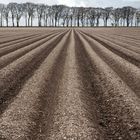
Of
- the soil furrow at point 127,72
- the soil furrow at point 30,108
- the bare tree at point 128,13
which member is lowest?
the soil furrow at point 30,108

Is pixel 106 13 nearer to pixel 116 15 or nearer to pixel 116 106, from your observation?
pixel 116 15

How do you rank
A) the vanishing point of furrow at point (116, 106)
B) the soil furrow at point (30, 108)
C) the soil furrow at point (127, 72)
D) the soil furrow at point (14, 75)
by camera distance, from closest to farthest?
the soil furrow at point (30, 108) < the vanishing point of furrow at point (116, 106) < the soil furrow at point (14, 75) < the soil furrow at point (127, 72)

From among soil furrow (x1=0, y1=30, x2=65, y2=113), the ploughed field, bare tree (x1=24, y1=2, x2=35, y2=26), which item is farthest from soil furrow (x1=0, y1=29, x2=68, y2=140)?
bare tree (x1=24, y1=2, x2=35, y2=26)

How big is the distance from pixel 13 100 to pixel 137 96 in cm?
384

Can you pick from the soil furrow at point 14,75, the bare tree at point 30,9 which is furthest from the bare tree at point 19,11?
the soil furrow at point 14,75

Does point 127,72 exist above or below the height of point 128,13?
below

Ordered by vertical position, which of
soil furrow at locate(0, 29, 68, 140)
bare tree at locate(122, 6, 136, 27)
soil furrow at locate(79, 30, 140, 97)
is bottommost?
soil furrow at locate(0, 29, 68, 140)

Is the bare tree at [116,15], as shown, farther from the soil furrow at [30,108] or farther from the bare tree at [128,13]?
the soil furrow at [30,108]

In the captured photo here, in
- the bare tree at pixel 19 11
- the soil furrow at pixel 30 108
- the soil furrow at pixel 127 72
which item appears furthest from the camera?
the bare tree at pixel 19 11

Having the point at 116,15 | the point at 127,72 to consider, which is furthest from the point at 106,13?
the point at 127,72

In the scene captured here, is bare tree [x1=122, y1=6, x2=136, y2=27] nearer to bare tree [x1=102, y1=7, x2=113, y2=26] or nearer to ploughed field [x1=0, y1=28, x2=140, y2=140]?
bare tree [x1=102, y1=7, x2=113, y2=26]

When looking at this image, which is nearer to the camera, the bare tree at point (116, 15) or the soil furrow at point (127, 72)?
the soil furrow at point (127, 72)

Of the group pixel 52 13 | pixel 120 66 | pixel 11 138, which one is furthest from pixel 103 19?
pixel 11 138

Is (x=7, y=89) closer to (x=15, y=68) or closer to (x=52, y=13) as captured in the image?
(x=15, y=68)
